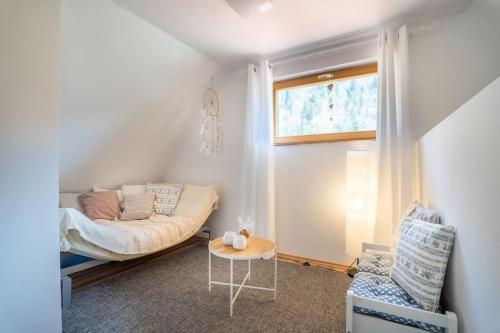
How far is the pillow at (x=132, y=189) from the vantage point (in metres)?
3.28

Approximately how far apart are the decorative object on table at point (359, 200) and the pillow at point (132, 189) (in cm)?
274

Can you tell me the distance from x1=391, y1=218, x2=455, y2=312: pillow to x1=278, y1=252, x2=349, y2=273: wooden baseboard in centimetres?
123

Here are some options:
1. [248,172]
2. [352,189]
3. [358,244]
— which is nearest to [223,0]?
[248,172]

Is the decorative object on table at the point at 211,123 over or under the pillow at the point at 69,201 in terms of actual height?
over

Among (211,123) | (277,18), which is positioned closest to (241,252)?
(277,18)

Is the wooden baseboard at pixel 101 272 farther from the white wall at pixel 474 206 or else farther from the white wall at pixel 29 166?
the white wall at pixel 474 206

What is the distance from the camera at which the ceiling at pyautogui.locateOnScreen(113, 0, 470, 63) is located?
1955mm

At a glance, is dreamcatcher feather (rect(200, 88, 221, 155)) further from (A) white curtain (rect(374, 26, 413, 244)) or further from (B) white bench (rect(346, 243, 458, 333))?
(B) white bench (rect(346, 243, 458, 333))

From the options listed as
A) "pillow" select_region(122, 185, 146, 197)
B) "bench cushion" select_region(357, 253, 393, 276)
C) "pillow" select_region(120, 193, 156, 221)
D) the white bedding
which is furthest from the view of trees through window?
"pillow" select_region(122, 185, 146, 197)

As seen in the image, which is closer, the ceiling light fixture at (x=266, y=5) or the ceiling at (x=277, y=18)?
the ceiling light fixture at (x=266, y=5)

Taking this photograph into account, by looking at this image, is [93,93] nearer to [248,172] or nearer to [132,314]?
[248,172]

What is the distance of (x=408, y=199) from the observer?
6.97 feet

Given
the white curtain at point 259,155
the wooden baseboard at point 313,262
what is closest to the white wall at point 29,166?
the white curtain at point 259,155

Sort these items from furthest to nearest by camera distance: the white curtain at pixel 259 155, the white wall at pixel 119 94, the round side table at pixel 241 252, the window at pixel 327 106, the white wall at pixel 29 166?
the white curtain at pixel 259 155, the window at pixel 327 106, the white wall at pixel 119 94, the round side table at pixel 241 252, the white wall at pixel 29 166
